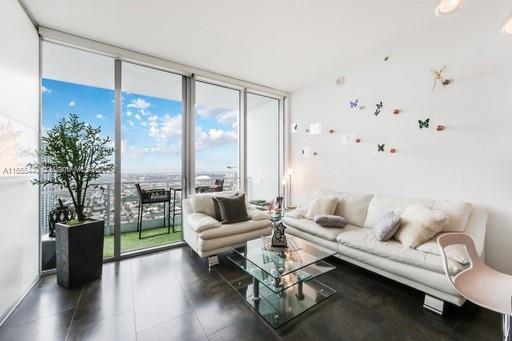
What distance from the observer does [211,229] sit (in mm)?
2607

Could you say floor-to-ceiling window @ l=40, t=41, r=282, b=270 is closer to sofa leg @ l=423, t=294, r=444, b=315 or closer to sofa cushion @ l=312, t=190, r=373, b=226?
sofa cushion @ l=312, t=190, r=373, b=226

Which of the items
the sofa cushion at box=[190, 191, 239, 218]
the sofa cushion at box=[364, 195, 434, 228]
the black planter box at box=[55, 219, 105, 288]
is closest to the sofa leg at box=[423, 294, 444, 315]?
the sofa cushion at box=[364, 195, 434, 228]

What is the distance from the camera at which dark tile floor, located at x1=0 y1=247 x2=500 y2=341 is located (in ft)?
5.13

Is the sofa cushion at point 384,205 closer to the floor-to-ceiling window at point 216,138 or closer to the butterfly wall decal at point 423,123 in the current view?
the butterfly wall decal at point 423,123

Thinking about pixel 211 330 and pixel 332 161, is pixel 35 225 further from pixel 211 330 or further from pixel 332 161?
pixel 332 161

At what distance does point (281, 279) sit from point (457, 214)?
1861 millimetres

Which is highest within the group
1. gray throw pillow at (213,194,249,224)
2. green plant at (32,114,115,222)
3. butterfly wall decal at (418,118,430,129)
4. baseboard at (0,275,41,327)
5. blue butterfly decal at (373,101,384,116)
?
blue butterfly decal at (373,101,384,116)

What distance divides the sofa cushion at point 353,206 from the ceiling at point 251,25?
203 cm

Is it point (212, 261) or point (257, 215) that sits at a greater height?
point (257, 215)

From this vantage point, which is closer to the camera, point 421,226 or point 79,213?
point 421,226

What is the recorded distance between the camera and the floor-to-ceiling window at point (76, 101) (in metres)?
2.58

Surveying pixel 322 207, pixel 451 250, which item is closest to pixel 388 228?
pixel 451 250

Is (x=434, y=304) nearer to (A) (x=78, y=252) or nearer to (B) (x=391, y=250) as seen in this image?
(B) (x=391, y=250)

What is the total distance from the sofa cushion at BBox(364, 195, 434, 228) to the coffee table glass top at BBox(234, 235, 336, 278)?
92cm
